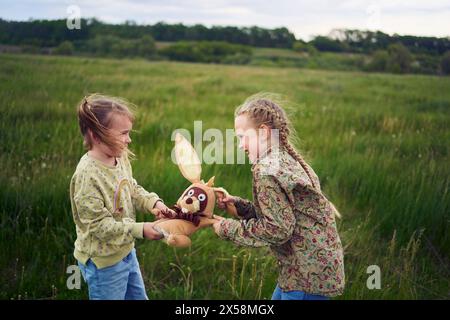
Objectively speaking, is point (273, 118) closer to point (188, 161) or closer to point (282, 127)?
point (282, 127)

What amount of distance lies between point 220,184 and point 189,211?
5.81ft

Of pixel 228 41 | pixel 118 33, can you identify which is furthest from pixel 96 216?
pixel 118 33

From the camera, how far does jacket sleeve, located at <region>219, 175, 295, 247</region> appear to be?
1.86m

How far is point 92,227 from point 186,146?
0.50 metres

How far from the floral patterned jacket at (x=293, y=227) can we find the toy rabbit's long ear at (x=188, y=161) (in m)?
0.24

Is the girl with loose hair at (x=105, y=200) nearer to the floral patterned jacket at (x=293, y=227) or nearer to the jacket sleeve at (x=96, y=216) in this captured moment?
the jacket sleeve at (x=96, y=216)

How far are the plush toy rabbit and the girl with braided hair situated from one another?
3.7 inches

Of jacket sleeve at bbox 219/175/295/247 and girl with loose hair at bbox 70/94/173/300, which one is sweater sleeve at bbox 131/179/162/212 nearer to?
girl with loose hair at bbox 70/94/173/300

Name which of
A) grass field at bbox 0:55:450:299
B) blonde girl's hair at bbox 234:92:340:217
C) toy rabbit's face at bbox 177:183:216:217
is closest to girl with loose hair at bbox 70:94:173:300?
toy rabbit's face at bbox 177:183:216:217

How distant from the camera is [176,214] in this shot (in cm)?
202

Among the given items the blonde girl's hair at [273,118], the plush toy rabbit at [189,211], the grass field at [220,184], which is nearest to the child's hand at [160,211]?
the plush toy rabbit at [189,211]

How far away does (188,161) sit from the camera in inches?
81.6

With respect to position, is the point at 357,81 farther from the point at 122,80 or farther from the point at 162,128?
the point at 162,128

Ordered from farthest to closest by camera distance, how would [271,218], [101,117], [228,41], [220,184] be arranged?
[228,41] → [220,184] → [101,117] → [271,218]
